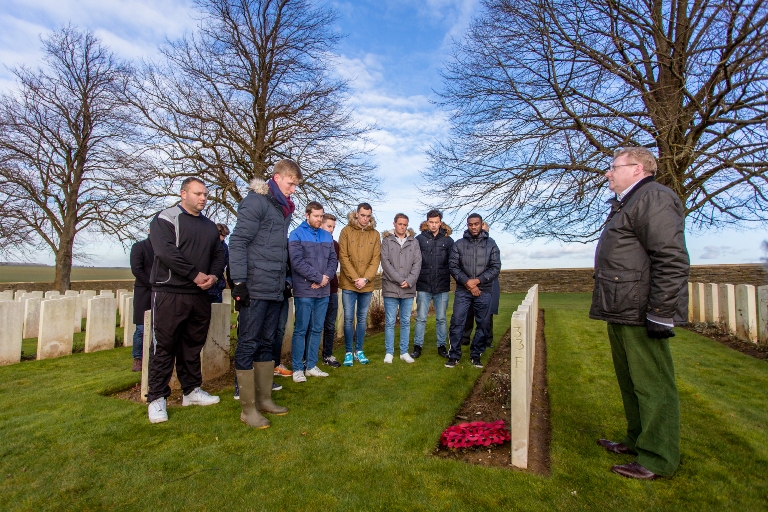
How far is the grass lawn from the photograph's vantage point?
8.57 feet

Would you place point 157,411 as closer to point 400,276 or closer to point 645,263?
point 400,276

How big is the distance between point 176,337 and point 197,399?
706 millimetres

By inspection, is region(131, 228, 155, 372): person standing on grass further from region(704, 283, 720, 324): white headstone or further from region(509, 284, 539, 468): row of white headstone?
region(704, 283, 720, 324): white headstone

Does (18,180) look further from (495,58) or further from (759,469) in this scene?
(759,469)

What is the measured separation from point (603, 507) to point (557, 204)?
10.4m

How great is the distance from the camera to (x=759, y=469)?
3.08 metres

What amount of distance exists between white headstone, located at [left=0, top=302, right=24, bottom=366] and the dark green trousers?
27.0 ft

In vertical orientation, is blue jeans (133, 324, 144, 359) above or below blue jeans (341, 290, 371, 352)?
below

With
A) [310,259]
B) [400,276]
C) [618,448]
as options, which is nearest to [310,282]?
[310,259]

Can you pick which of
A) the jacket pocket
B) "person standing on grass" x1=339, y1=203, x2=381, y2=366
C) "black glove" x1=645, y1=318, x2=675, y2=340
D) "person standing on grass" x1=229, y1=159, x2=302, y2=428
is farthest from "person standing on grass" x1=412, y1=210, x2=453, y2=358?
"black glove" x1=645, y1=318, x2=675, y2=340

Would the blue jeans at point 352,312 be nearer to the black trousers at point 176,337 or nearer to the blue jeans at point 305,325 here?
the blue jeans at point 305,325

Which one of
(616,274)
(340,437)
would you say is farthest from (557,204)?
(340,437)

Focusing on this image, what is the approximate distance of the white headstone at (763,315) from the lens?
7559 millimetres

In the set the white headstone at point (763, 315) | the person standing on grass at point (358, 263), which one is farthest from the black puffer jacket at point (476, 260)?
the white headstone at point (763, 315)
